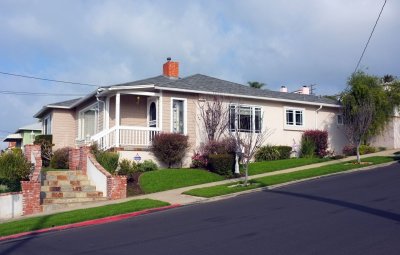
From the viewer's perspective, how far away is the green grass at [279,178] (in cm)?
1884

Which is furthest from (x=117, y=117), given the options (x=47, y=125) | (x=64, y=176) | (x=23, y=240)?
(x=23, y=240)

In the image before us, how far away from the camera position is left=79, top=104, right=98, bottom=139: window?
29.5 m

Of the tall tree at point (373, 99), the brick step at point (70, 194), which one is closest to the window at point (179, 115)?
the brick step at point (70, 194)

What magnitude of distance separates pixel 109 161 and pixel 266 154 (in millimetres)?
9232

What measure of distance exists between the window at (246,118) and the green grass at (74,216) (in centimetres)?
991

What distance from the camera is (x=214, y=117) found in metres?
26.2

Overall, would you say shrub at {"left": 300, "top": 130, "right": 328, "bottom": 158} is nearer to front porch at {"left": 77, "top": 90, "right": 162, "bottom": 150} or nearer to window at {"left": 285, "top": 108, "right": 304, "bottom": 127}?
window at {"left": 285, "top": 108, "right": 304, "bottom": 127}

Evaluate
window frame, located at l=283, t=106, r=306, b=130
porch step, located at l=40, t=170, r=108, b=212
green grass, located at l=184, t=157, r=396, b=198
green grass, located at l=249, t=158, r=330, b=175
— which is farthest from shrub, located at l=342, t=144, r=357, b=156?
porch step, located at l=40, t=170, r=108, b=212

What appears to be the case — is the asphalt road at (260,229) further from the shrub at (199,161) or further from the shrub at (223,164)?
the shrub at (199,161)

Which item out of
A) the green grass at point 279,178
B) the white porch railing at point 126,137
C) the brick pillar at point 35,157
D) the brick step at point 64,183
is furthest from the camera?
the white porch railing at point 126,137

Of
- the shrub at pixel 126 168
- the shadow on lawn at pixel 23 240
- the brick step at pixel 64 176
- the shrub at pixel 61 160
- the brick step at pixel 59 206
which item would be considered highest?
the shrub at pixel 61 160

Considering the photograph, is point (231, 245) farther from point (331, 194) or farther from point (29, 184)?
point (29, 184)

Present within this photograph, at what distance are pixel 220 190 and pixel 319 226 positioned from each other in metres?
7.83

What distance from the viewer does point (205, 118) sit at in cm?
2622
